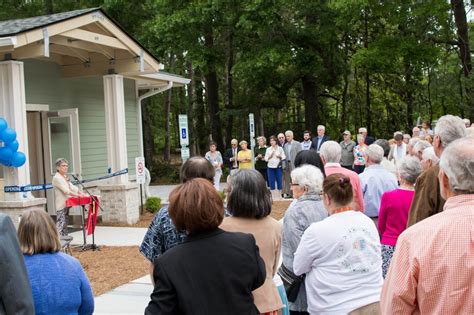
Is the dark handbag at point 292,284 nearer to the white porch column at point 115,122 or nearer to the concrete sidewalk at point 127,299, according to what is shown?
the concrete sidewalk at point 127,299

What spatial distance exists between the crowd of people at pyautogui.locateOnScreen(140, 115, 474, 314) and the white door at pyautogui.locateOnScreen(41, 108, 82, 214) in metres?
7.98

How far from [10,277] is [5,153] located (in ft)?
26.0

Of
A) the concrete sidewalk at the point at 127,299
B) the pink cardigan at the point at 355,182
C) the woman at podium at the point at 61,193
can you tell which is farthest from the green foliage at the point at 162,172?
the pink cardigan at the point at 355,182

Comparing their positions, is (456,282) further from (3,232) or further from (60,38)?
(60,38)

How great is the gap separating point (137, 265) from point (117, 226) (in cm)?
408

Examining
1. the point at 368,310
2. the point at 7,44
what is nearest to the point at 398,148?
the point at 7,44

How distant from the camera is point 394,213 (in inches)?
205

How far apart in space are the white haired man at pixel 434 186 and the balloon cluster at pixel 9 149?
7509 mm

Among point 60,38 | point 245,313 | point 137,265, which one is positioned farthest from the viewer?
point 60,38

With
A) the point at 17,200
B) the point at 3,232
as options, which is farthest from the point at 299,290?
the point at 17,200

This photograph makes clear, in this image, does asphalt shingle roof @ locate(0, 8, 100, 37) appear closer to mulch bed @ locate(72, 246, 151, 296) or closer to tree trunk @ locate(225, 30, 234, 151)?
mulch bed @ locate(72, 246, 151, 296)

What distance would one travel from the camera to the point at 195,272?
8.49 feet

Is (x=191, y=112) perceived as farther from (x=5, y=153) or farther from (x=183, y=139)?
(x=5, y=153)

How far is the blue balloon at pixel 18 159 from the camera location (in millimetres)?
10009
